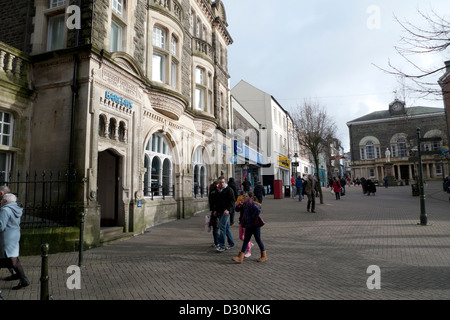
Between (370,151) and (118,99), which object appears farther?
(370,151)

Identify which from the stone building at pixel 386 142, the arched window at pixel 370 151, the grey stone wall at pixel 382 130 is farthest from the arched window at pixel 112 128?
the arched window at pixel 370 151

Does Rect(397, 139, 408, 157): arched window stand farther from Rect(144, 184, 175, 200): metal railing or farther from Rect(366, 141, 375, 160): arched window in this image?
Rect(144, 184, 175, 200): metal railing

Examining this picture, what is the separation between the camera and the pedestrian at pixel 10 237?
458cm

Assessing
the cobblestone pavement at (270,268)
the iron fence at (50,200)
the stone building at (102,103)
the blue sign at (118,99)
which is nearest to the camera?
the cobblestone pavement at (270,268)

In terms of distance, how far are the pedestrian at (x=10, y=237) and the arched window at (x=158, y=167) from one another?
626 cm

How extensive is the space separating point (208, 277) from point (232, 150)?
634 inches

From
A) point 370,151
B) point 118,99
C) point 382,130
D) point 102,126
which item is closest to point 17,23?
point 118,99

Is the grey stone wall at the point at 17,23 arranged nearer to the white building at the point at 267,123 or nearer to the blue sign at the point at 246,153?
the blue sign at the point at 246,153

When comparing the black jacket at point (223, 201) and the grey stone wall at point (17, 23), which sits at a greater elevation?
the grey stone wall at point (17, 23)

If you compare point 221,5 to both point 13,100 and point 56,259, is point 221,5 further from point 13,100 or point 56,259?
point 56,259

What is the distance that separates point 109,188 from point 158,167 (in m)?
2.74

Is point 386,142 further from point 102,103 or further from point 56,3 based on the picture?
point 56,3

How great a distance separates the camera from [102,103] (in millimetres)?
8258
